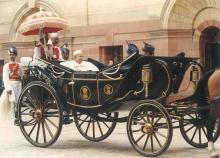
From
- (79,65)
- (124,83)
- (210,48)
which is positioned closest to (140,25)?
(210,48)

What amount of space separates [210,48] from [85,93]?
9879 mm

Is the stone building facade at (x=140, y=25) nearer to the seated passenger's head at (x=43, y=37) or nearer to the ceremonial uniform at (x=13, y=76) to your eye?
the ceremonial uniform at (x=13, y=76)

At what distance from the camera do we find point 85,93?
30.1ft

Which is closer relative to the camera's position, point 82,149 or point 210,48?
point 82,149

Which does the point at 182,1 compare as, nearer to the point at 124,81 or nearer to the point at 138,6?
the point at 138,6

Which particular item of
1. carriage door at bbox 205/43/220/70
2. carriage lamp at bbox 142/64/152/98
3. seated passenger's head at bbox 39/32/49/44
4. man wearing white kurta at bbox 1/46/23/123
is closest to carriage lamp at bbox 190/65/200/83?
carriage lamp at bbox 142/64/152/98

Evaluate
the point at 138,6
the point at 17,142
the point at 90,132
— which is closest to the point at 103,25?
the point at 138,6

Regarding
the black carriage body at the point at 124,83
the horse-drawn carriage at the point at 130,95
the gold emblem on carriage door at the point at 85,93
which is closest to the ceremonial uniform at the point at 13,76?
the horse-drawn carriage at the point at 130,95

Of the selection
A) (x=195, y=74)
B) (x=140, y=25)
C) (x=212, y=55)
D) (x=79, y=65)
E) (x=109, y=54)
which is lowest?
(x=195, y=74)

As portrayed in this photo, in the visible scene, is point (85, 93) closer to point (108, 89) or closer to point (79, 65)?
point (108, 89)

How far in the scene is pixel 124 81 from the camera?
28.4 ft

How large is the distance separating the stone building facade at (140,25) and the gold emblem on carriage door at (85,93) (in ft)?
27.6

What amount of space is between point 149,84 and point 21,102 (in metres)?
2.43

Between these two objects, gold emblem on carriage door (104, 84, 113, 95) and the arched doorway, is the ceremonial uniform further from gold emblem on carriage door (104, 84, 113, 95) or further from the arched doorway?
the arched doorway
